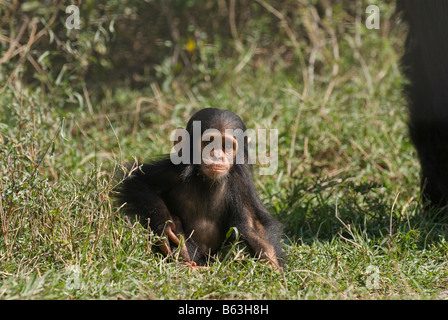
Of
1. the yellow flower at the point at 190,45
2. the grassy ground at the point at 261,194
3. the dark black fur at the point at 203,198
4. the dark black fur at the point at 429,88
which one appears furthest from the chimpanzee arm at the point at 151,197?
the yellow flower at the point at 190,45

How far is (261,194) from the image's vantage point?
5.53 meters

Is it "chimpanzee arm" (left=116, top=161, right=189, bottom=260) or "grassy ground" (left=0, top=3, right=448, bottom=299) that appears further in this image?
"chimpanzee arm" (left=116, top=161, right=189, bottom=260)

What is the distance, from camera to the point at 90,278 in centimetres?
345

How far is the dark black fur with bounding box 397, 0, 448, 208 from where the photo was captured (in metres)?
4.53

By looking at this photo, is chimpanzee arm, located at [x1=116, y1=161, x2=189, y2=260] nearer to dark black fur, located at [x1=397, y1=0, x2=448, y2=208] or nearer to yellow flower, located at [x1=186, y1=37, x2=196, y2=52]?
dark black fur, located at [x1=397, y1=0, x2=448, y2=208]

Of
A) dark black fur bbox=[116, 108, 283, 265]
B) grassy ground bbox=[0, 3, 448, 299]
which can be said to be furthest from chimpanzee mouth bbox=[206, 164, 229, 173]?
grassy ground bbox=[0, 3, 448, 299]

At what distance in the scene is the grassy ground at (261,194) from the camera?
11.7 feet

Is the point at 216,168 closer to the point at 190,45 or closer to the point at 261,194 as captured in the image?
the point at 261,194

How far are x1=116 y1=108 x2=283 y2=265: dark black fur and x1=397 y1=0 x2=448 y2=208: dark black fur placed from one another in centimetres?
140

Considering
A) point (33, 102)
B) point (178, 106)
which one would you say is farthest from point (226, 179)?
point (178, 106)

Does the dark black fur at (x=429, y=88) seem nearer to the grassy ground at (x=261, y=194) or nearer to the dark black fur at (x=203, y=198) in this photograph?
the grassy ground at (x=261, y=194)

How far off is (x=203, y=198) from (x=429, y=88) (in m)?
1.83

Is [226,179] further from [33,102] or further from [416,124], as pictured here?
[33,102]

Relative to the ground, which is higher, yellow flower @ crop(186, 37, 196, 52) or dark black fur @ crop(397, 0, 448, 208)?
yellow flower @ crop(186, 37, 196, 52)
